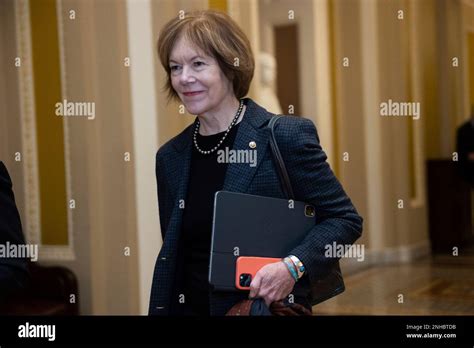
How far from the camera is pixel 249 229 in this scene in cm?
157

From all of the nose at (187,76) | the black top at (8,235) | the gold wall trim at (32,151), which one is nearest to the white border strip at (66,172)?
the gold wall trim at (32,151)

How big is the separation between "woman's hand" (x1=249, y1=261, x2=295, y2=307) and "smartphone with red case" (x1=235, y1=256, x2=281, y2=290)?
0.04 m

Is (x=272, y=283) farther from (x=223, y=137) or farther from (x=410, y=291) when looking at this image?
(x=410, y=291)

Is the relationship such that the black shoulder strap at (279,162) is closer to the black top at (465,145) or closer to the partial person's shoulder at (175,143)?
the partial person's shoulder at (175,143)

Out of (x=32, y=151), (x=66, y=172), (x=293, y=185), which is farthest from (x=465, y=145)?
(x=32, y=151)

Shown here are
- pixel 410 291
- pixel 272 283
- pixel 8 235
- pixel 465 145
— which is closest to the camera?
pixel 8 235

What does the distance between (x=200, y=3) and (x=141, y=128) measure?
584 mm

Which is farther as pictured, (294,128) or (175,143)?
(175,143)

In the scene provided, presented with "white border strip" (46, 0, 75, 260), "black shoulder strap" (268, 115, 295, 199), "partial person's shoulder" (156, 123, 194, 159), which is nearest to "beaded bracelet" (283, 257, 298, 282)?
"black shoulder strap" (268, 115, 295, 199)

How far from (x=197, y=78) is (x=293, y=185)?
13.0 inches

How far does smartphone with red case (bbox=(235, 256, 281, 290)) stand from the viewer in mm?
1538

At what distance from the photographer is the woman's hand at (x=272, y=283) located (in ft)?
4.92

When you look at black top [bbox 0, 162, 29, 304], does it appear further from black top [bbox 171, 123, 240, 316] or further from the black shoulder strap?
the black shoulder strap

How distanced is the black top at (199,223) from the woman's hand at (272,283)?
0.37 ft
